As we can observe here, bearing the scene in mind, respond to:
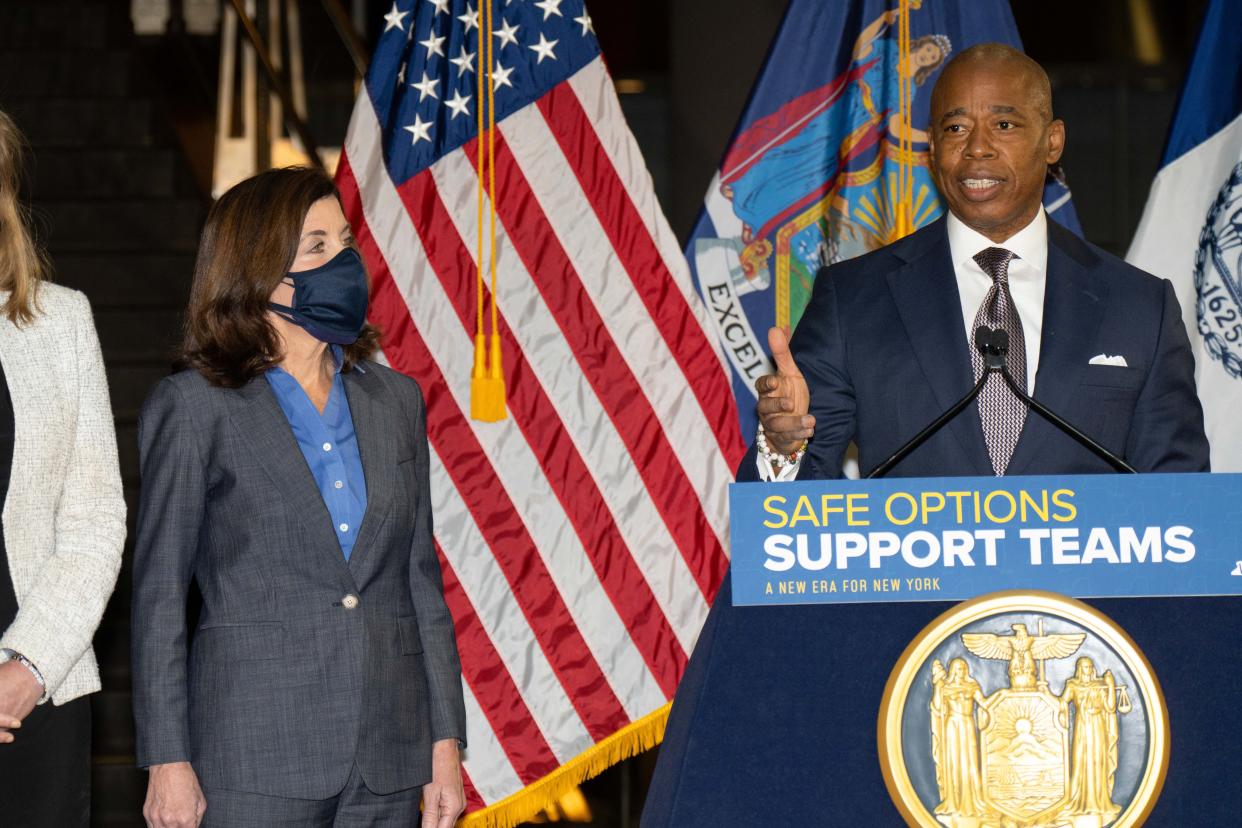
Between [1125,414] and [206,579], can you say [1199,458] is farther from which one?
[206,579]

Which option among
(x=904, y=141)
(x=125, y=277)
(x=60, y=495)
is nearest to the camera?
(x=60, y=495)

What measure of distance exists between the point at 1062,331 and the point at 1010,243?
0.21m

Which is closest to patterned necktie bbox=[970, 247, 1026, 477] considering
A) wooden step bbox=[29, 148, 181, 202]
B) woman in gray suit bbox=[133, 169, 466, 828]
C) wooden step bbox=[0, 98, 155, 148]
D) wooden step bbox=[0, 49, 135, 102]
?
woman in gray suit bbox=[133, 169, 466, 828]

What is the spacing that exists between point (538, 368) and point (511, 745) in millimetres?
886

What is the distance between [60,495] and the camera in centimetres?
204

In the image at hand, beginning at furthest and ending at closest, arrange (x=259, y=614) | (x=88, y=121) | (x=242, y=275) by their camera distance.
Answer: (x=88, y=121), (x=242, y=275), (x=259, y=614)

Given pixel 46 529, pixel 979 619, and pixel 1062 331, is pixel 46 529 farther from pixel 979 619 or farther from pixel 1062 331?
pixel 1062 331

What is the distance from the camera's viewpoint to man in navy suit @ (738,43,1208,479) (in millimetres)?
2186

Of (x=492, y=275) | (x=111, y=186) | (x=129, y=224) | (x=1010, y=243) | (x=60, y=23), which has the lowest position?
(x=1010, y=243)

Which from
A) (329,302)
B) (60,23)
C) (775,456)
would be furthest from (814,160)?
(60,23)

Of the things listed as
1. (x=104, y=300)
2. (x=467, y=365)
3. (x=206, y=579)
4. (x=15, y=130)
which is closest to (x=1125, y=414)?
(x=206, y=579)

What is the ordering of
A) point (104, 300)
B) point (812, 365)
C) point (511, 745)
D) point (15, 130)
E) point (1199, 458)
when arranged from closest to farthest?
1. point (15, 130)
2. point (1199, 458)
3. point (812, 365)
4. point (511, 745)
5. point (104, 300)

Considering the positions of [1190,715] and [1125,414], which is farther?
[1125,414]

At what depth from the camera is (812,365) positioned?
233 cm
